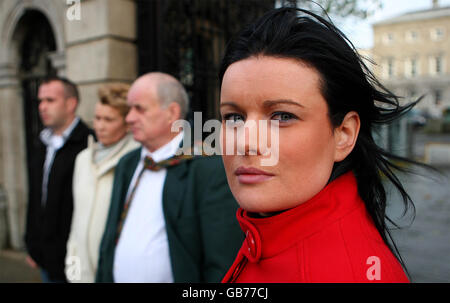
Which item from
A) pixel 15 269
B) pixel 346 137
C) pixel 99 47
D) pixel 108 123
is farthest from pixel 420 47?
pixel 346 137

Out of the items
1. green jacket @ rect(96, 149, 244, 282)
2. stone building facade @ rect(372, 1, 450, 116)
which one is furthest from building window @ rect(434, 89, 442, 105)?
green jacket @ rect(96, 149, 244, 282)

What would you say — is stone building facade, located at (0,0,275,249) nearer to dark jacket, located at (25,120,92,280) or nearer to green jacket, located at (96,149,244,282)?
dark jacket, located at (25,120,92,280)

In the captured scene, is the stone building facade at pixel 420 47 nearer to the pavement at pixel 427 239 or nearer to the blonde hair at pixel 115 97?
the pavement at pixel 427 239

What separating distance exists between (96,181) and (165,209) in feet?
2.99

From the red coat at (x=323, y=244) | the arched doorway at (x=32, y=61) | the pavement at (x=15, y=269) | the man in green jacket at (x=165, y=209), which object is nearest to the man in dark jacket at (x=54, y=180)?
the man in green jacket at (x=165, y=209)

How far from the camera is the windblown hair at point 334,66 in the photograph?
3.14ft

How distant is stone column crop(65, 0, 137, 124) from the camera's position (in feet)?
13.9

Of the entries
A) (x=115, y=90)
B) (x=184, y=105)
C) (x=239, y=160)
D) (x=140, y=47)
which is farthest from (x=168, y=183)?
(x=140, y=47)

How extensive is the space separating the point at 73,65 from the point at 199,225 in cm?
327

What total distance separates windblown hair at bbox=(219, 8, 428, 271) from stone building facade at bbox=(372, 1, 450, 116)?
32.5 meters

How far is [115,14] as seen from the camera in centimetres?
425

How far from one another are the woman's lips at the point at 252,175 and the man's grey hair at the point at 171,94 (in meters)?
1.66

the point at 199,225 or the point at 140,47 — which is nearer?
the point at 199,225

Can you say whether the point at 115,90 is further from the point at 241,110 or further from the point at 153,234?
the point at 241,110
